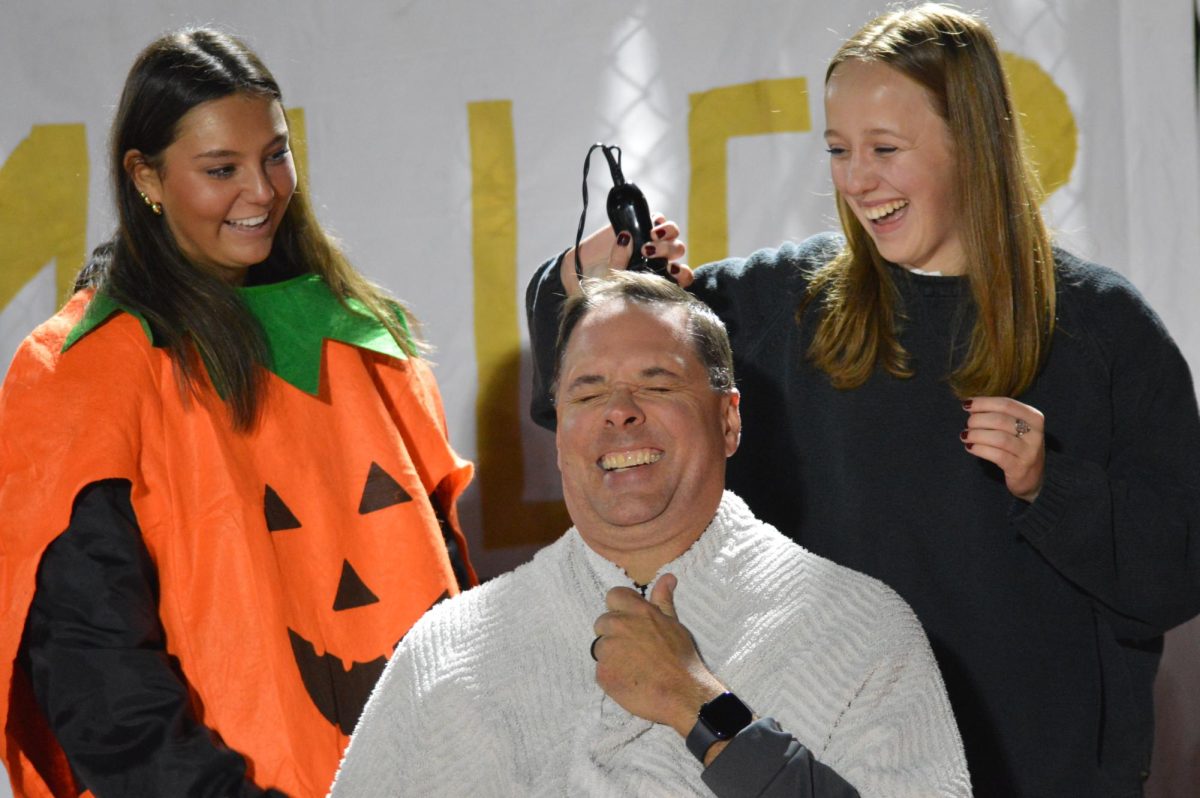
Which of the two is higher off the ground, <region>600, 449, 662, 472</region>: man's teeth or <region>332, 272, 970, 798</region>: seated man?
<region>600, 449, 662, 472</region>: man's teeth

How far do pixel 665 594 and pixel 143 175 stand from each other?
1.18 m

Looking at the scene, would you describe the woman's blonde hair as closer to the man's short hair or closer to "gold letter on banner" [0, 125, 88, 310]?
the man's short hair

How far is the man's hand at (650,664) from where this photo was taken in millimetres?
1749

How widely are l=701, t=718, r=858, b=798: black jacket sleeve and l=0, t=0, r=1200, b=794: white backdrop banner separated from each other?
5.13 feet

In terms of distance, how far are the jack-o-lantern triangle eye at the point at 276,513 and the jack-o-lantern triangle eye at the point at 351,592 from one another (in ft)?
0.38

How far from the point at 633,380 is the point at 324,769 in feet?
2.72

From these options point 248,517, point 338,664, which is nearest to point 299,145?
point 248,517

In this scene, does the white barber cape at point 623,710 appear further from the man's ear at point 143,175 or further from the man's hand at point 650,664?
the man's ear at point 143,175

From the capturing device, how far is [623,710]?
1873mm

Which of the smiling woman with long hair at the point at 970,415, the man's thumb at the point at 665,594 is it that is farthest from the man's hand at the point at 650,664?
the smiling woman with long hair at the point at 970,415

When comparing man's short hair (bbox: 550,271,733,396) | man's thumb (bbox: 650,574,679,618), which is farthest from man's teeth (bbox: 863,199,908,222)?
man's thumb (bbox: 650,574,679,618)

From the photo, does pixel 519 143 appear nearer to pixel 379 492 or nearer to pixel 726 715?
pixel 379 492

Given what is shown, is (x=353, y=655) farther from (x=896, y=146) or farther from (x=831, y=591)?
(x=896, y=146)

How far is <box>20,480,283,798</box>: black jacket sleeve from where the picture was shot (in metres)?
2.13
